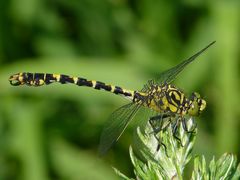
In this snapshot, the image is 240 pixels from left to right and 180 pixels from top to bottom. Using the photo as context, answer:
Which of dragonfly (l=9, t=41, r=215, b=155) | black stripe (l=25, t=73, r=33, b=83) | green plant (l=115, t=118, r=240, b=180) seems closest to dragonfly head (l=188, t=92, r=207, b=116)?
dragonfly (l=9, t=41, r=215, b=155)

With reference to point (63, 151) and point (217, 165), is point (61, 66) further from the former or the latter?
point (217, 165)

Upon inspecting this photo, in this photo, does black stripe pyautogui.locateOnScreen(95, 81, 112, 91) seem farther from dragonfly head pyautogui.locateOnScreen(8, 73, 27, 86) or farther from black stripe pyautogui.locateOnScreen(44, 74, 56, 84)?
dragonfly head pyautogui.locateOnScreen(8, 73, 27, 86)

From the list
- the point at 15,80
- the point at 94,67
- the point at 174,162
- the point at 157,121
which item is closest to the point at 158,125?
the point at 157,121

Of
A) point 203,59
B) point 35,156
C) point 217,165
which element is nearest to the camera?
point 217,165

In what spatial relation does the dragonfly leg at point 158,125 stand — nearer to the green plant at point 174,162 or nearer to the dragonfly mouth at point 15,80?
the green plant at point 174,162

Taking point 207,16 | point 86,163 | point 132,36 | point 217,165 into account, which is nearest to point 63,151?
point 86,163

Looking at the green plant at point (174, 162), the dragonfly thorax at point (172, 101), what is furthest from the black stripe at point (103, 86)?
the green plant at point (174, 162)
